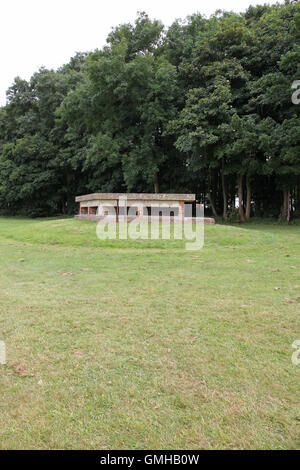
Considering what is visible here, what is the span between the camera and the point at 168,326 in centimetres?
316

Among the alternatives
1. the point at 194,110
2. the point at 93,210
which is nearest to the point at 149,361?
the point at 93,210

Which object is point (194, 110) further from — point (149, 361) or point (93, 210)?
point (149, 361)

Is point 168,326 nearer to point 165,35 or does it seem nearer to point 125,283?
point 125,283

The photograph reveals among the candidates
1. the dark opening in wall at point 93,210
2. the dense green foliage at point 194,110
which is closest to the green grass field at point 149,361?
the dark opening in wall at point 93,210

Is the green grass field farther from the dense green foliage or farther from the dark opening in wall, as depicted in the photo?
the dense green foliage

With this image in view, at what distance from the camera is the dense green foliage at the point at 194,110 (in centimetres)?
1560

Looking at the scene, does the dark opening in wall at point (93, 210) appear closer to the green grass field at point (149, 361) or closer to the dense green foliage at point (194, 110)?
the dense green foliage at point (194, 110)

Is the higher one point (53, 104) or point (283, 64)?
point (53, 104)

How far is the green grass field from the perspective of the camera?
5.74ft
